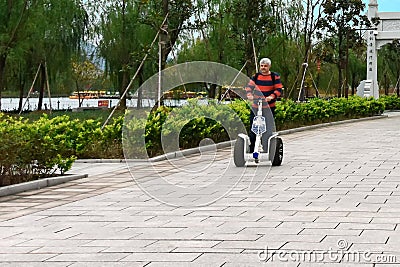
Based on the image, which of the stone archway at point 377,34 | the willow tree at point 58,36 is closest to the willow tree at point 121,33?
the willow tree at point 58,36

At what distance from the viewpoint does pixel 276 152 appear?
10656 millimetres

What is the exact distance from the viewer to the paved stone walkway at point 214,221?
5.18 meters

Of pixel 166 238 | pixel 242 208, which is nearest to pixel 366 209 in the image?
pixel 242 208

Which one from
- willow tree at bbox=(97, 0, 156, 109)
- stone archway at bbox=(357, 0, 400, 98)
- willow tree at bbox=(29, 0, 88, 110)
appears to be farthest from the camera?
stone archway at bbox=(357, 0, 400, 98)

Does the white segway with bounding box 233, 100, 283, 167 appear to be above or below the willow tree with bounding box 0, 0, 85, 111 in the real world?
below

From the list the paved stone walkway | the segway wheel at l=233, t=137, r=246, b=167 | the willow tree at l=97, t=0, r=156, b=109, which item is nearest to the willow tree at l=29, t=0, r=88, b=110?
the willow tree at l=97, t=0, r=156, b=109

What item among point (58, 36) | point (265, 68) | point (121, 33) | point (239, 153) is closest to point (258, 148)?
point (239, 153)

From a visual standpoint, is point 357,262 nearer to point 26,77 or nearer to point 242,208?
point 242,208

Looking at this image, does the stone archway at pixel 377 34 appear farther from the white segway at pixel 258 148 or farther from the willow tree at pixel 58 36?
the white segway at pixel 258 148

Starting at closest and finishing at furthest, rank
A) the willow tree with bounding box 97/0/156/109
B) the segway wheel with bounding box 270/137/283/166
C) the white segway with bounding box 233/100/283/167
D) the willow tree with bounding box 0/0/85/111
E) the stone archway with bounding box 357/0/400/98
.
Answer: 1. the white segway with bounding box 233/100/283/167
2. the segway wheel with bounding box 270/137/283/166
3. the willow tree with bounding box 0/0/85/111
4. the willow tree with bounding box 97/0/156/109
5. the stone archway with bounding box 357/0/400/98

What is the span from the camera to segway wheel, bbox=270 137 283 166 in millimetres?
10531

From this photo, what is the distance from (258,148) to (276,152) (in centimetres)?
35

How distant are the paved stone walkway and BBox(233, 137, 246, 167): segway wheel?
12 centimetres

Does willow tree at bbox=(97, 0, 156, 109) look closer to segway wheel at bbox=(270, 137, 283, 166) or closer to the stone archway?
the stone archway
